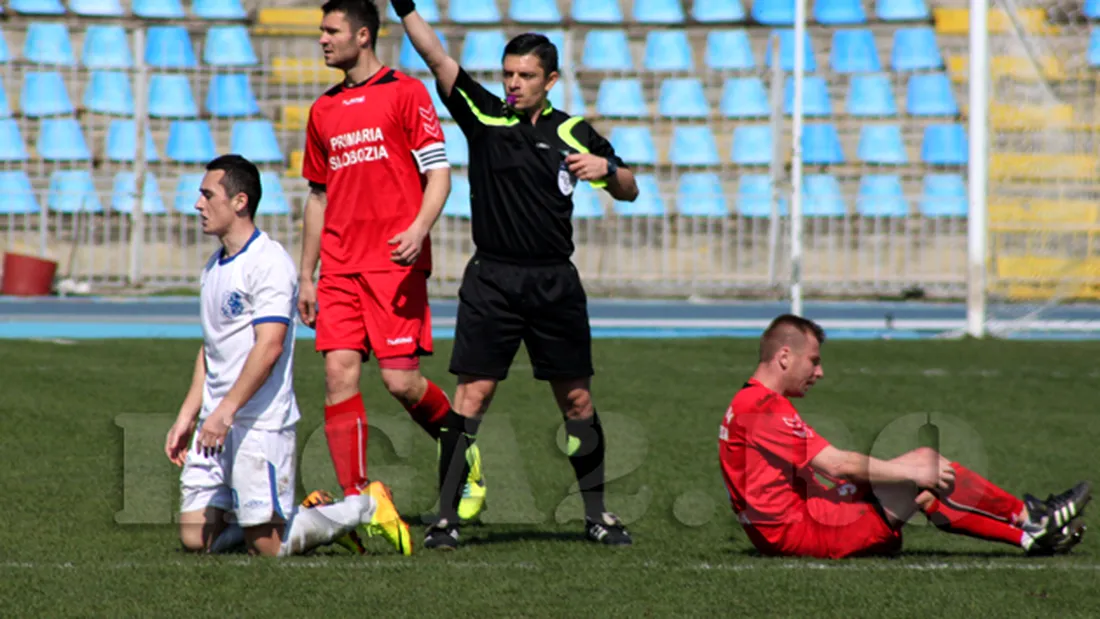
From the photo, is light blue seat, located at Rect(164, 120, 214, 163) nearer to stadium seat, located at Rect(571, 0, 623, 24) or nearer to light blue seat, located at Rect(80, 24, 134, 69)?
light blue seat, located at Rect(80, 24, 134, 69)

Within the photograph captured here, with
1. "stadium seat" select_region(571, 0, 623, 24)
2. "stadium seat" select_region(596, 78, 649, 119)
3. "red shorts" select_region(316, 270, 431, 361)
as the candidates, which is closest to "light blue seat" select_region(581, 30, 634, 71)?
"stadium seat" select_region(571, 0, 623, 24)

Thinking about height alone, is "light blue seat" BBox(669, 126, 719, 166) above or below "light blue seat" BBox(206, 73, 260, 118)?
below

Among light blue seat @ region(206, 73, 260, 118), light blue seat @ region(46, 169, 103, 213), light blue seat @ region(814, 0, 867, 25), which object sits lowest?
light blue seat @ region(46, 169, 103, 213)

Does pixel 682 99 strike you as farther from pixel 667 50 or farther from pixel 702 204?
pixel 702 204

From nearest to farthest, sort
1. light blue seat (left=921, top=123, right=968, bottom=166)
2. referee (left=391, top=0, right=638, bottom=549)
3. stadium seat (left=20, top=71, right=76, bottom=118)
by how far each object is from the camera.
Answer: referee (left=391, top=0, right=638, bottom=549)
stadium seat (left=20, top=71, right=76, bottom=118)
light blue seat (left=921, top=123, right=968, bottom=166)

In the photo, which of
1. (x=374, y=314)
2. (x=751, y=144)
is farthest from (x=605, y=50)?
(x=374, y=314)

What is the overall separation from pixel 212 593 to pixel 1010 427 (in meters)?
5.24

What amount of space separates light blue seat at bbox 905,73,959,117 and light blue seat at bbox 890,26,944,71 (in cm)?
22

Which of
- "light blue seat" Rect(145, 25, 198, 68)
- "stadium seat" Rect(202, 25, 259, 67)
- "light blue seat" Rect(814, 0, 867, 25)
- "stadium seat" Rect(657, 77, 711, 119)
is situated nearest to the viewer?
"stadium seat" Rect(657, 77, 711, 119)

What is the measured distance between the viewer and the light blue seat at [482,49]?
20891 mm

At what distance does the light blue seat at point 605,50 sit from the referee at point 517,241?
1623 centimetres

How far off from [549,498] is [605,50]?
1598cm

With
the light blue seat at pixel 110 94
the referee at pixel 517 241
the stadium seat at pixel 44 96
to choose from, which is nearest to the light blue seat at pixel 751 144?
the light blue seat at pixel 110 94

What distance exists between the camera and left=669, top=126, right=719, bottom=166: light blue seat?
20781 millimetres
